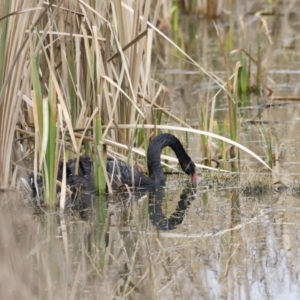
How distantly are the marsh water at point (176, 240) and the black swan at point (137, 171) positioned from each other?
0.14 meters

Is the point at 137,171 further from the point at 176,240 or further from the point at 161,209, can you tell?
the point at 176,240

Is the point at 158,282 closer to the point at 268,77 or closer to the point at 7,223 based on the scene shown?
the point at 7,223

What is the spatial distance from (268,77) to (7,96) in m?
4.66

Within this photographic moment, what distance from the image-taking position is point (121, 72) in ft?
22.7

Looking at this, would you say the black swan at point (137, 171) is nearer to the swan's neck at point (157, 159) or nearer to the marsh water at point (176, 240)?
the swan's neck at point (157, 159)

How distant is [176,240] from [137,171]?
1780 millimetres

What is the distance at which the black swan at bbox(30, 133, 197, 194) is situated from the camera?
6.94m

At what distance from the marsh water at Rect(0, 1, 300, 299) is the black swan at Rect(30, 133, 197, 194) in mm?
137

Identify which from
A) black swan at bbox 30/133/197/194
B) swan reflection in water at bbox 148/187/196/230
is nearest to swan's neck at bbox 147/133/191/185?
black swan at bbox 30/133/197/194

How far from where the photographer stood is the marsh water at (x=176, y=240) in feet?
15.4

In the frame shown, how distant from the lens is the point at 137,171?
7.27m

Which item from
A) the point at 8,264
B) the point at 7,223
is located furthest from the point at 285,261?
the point at 7,223

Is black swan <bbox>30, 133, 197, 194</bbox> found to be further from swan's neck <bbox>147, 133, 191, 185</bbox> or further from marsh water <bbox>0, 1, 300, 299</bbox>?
marsh water <bbox>0, 1, 300, 299</bbox>

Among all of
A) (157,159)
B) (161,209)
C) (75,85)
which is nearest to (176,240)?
(161,209)
